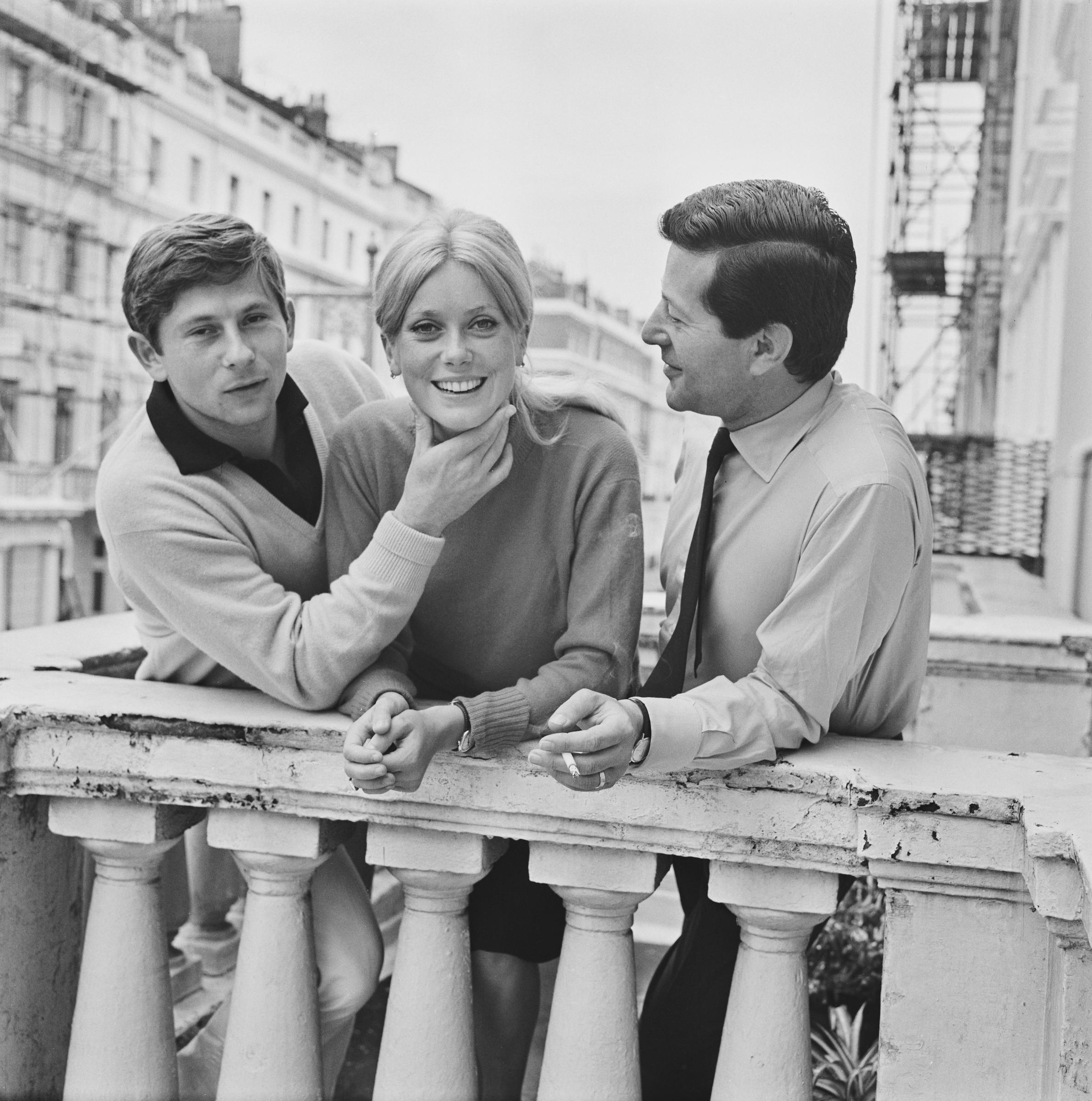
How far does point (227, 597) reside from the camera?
184 centimetres

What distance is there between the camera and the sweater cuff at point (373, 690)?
176 centimetres

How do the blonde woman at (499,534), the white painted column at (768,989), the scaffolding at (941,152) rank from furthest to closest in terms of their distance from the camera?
1. the scaffolding at (941,152)
2. the blonde woman at (499,534)
3. the white painted column at (768,989)

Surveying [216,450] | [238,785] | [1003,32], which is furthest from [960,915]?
[1003,32]

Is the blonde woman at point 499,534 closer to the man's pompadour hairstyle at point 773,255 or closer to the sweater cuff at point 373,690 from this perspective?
the sweater cuff at point 373,690

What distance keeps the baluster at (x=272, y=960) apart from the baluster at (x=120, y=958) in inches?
4.6

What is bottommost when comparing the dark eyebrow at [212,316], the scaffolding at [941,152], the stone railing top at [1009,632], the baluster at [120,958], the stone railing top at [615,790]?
the baluster at [120,958]

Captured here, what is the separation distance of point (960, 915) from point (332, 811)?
0.84m

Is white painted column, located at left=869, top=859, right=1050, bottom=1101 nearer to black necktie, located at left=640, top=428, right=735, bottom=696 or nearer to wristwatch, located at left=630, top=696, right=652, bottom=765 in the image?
wristwatch, located at left=630, top=696, right=652, bottom=765

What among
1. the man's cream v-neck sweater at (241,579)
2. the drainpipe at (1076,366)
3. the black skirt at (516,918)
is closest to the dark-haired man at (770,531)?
the black skirt at (516,918)

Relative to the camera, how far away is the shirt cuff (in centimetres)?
151

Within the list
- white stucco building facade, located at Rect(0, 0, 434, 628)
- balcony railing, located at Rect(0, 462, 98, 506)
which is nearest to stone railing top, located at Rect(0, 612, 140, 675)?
white stucco building facade, located at Rect(0, 0, 434, 628)

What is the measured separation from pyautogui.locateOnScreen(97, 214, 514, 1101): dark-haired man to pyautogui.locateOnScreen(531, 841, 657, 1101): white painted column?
1.26 feet

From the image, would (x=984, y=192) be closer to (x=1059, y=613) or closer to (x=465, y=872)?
(x=1059, y=613)

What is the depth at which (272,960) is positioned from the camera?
5.88 ft
